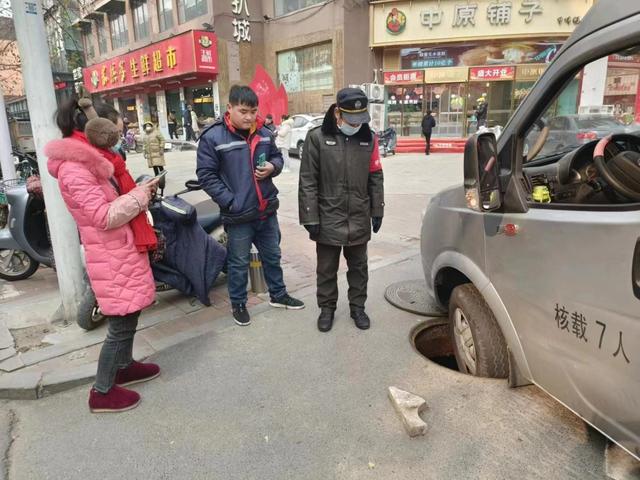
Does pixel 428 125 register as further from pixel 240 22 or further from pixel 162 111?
pixel 162 111

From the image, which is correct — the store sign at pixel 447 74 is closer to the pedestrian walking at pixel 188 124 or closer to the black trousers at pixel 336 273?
the pedestrian walking at pixel 188 124

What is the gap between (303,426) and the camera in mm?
2605

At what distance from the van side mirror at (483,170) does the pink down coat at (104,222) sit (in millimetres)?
1726

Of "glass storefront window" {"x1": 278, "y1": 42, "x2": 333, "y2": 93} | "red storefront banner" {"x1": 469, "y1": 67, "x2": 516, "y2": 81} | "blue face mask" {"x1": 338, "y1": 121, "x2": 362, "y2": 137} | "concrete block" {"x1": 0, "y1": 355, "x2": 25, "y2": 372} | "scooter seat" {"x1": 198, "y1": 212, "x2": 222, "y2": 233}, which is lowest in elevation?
"concrete block" {"x1": 0, "y1": 355, "x2": 25, "y2": 372}

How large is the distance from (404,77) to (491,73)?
11.7 feet

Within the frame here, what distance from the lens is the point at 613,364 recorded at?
73.5 inches

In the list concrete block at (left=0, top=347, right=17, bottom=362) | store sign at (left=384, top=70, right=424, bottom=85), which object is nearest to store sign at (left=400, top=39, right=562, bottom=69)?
store sign at (left=384, top=70, right=424, bottom=85)

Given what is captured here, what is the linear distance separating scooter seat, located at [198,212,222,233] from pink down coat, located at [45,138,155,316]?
2.04 m

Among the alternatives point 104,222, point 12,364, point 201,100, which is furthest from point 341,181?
point 201,100

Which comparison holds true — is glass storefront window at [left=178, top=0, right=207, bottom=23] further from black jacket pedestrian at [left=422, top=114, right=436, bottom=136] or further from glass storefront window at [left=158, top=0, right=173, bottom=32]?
black jacket pedestrian at [left=422, top=114, right=436, bottom=136]

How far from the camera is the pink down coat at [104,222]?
2.38m

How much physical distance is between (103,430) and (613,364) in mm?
2551

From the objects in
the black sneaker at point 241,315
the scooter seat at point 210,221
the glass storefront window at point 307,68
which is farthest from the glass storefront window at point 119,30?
the black sneaker at point 241,315

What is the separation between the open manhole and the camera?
148 inches
